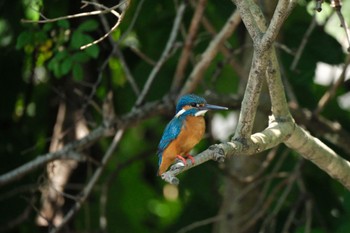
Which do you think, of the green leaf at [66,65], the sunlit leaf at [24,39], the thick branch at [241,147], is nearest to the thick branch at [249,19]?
the thick branch at [241,147]

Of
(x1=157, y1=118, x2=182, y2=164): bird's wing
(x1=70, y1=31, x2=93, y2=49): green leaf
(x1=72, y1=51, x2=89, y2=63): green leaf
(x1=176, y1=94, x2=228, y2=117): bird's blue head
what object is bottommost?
(x1=157, y1=118, x2=182, y2=164): bird's wing

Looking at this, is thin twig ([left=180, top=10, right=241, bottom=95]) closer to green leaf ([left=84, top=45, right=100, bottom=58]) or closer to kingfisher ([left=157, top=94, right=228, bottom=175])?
green leaf ([left=84, top=45, right=100, bottom=58])

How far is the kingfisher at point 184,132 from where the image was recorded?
3.64m

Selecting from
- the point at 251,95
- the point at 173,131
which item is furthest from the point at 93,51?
the point at 251,95

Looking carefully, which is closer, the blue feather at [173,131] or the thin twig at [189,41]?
the blue feather at [173,131]

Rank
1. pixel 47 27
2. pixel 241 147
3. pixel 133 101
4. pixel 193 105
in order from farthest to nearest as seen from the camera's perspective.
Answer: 1. pixel 133 101
2. pixel 47 27
3. pixel 193 105
4. pixel 241 147

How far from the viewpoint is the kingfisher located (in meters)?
3.64

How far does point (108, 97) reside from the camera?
4.47 metres

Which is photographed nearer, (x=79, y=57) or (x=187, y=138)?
(x=187, y=138)

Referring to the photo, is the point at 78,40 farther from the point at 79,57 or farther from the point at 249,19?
the point at 249,19

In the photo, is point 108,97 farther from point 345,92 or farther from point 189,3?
point 345,92

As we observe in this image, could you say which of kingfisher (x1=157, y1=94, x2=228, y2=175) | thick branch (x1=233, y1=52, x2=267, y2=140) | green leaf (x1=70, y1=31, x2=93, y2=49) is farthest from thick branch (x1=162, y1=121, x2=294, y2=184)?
green leaf (x1=70, y1=31, x2=93, y2=49)

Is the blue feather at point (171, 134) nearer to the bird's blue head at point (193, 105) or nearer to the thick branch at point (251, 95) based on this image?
the bird's blue head at point (193, 105)

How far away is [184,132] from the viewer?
3648 mm
